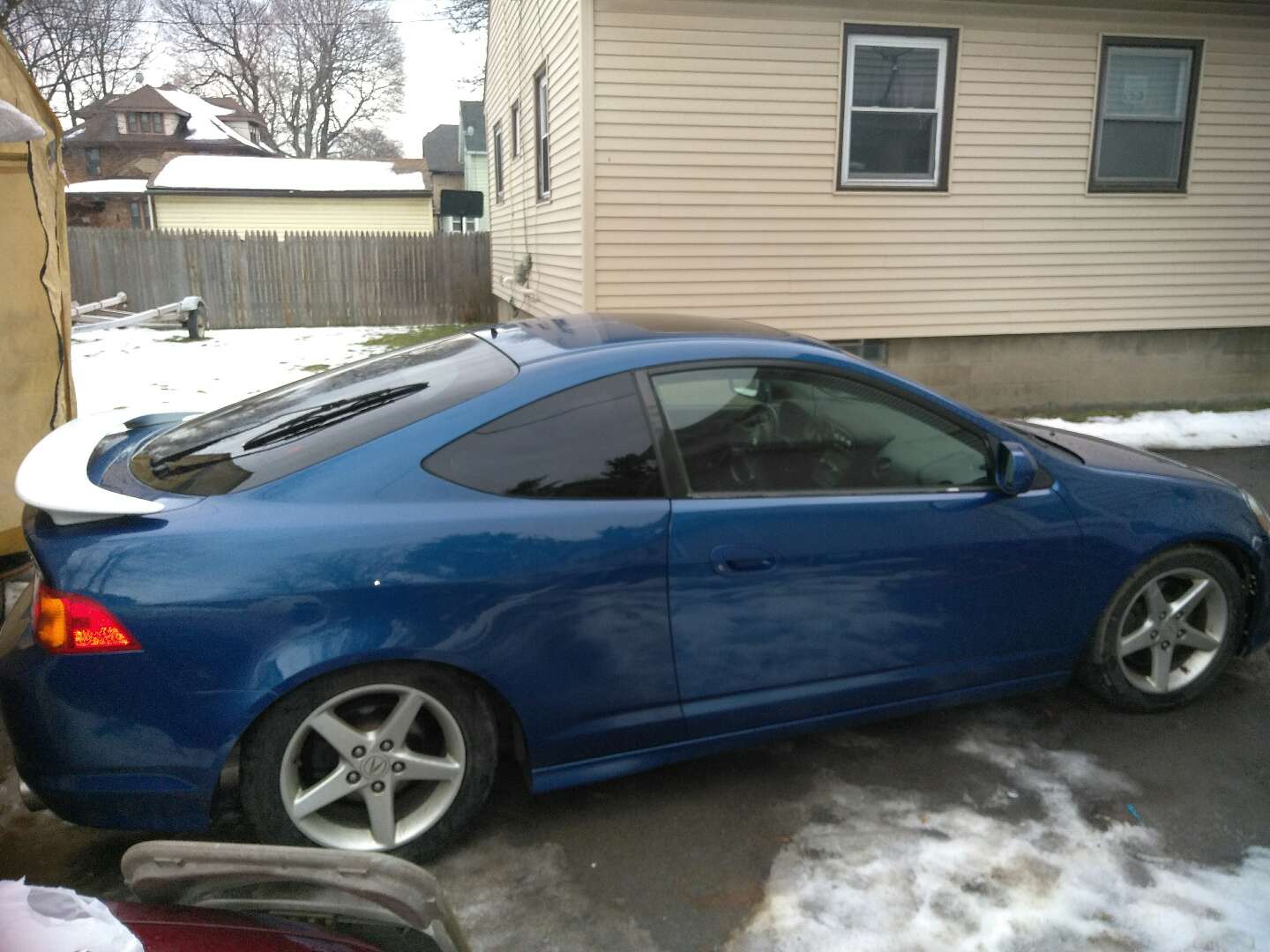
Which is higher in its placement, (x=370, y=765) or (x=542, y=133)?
(x=542, y=133)

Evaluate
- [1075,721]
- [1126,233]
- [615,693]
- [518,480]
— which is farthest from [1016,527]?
[1126,233]

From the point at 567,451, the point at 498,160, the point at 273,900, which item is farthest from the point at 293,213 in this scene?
the point at 273,900

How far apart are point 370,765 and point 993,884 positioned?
5.94 ft

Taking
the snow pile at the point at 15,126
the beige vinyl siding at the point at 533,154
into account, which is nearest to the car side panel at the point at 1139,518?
the snow pile at the point at 15,126

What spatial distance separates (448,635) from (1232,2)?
10.4 m

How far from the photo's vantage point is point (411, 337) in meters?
17.7

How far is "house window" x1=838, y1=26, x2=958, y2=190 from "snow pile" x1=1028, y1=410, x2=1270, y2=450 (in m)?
2.62

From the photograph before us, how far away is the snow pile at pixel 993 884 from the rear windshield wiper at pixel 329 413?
1.87m

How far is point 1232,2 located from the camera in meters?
9.56

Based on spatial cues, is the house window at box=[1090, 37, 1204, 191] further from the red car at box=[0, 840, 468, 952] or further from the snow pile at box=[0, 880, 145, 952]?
the snow pile at box=[0, 880, 145, 952]

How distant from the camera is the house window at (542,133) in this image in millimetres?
10961

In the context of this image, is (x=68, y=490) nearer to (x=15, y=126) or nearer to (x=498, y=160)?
(x=15, y=126)

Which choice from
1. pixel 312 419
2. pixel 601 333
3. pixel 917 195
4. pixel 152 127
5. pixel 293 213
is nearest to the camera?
pixel 312 419

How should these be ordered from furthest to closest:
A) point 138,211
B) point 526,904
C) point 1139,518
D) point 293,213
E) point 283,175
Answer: point 138,211
point 283,175
point 293,213
point 1139,518
point 526,904
